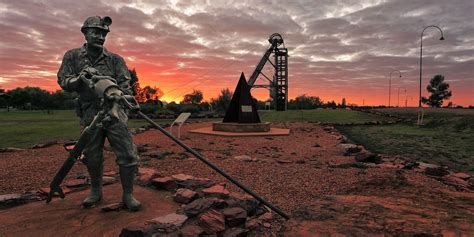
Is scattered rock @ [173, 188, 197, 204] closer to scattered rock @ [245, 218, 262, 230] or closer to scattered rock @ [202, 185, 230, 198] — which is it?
scattered rock @ [202, 185, 230, 198]

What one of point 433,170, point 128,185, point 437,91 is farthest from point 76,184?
point 437,91

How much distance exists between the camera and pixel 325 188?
5191 millimetres

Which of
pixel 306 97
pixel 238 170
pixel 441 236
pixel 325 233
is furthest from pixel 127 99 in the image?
pixel 306 97

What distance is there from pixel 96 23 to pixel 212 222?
2799 millimetres

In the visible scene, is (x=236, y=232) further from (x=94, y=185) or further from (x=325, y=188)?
(x=325, y=188)

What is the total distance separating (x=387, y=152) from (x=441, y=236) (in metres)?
7.25

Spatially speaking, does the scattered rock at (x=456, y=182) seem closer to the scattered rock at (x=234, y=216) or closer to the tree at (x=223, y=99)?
the scattered rock at (x=234, y=216)

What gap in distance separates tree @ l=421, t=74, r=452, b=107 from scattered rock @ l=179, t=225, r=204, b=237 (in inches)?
3088

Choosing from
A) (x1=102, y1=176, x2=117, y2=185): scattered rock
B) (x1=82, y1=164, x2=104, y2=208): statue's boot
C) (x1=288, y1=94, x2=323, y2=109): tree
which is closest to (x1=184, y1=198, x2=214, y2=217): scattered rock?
(x1=82, y1=164, x2=104, y2=208): statue's boot

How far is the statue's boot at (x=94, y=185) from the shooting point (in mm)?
3795

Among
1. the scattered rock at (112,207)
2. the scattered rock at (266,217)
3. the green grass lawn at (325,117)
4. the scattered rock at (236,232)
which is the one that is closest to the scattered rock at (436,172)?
the scattered rock at (266,217)

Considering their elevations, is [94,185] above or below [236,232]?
above

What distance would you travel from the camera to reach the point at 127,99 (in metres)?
3.68

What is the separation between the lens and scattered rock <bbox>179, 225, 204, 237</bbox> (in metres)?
2.97
